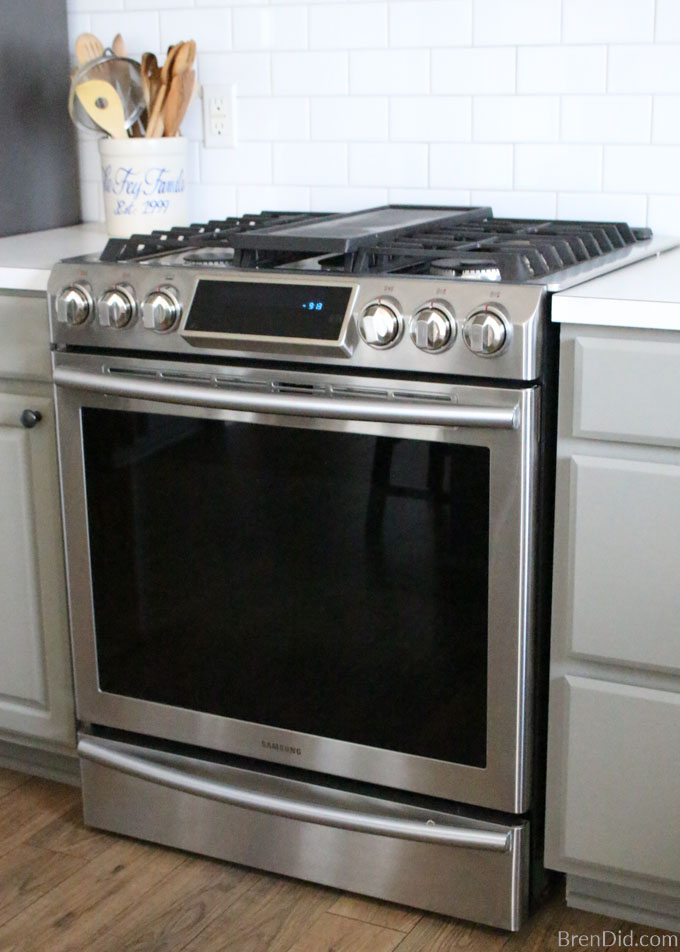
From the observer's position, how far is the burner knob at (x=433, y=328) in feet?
5.22

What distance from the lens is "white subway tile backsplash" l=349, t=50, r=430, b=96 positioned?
2.27 metres

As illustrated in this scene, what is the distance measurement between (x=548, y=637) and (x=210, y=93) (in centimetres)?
138

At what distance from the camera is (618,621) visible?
1.65 m

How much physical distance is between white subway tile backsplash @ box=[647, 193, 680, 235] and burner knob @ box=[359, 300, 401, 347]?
76 cm

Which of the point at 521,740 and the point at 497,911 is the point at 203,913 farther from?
the point at 521,740

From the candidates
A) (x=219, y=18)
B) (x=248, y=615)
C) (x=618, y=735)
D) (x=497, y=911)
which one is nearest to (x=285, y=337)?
(x=248, y=615)

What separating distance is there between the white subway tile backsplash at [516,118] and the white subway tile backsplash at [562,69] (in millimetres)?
23

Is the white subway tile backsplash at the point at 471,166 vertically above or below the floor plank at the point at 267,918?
above

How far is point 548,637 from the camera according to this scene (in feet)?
5.69

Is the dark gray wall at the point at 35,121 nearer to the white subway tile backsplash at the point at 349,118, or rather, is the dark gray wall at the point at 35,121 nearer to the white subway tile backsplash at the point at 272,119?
the white subway tile backsplash at the point at 272,119

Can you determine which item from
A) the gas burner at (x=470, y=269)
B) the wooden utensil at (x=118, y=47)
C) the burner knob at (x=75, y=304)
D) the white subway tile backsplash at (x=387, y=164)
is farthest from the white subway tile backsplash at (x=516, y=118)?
the burner knob at (x=75, y=304)

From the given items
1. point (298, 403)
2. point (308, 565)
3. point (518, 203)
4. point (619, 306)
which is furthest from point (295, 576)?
point (518, 203)

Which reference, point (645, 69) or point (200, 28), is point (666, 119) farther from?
point (200, 28)

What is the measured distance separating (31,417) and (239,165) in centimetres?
79
